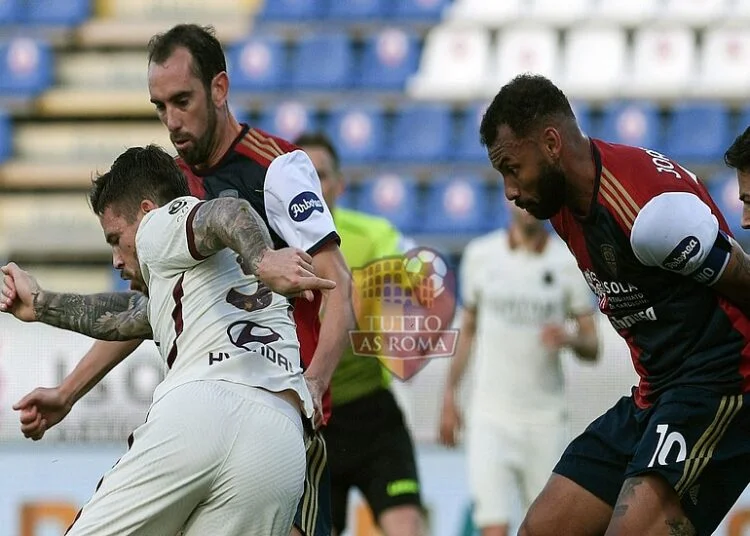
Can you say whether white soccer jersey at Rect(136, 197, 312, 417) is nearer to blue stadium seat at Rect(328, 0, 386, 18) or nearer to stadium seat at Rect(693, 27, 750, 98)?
stadium seat at Rect(693, 27, 750, 98)

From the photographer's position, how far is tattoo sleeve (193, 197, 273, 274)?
3.35 metres

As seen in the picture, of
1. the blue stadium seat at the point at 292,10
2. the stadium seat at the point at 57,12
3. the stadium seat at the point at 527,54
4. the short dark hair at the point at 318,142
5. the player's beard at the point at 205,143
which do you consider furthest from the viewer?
the stadium seat at the point at 57,12

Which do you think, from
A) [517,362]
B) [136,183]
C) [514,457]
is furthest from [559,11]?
[136,183]

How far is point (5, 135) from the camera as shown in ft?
47.7

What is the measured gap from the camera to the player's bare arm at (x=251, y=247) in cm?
326

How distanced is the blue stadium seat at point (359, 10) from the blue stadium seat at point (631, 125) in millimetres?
2921

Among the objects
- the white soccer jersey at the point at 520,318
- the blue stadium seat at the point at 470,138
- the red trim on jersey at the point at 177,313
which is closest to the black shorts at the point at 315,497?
the red trim on jersey at the point at 177,313

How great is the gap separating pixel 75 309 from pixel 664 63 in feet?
35.3

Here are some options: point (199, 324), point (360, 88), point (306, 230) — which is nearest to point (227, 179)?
point (306, 230)

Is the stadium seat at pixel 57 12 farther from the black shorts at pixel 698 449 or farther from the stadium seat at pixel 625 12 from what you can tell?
the black shorts at pixel 698 449

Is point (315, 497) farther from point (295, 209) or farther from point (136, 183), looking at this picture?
point (136, 183)

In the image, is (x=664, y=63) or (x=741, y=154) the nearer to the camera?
(x=741, y=154)

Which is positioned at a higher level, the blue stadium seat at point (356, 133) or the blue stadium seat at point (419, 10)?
the blue stadium seat at point (419, 10)

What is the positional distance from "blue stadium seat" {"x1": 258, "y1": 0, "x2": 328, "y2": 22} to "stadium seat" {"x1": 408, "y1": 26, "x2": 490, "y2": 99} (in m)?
1.45
